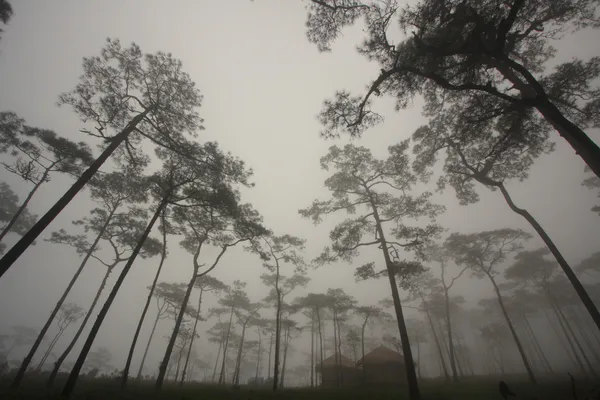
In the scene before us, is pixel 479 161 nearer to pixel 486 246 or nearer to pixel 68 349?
pixel 486 246

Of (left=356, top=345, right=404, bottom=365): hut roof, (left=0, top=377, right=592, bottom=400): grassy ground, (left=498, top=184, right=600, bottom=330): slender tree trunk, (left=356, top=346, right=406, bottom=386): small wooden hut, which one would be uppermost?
(left=498, top=184, right=600, bottom=330): slender tree trunk

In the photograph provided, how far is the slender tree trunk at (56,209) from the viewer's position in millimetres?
8711

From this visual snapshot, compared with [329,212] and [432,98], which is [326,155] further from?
[432,98]

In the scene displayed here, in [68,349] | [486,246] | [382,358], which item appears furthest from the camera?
[382,358]

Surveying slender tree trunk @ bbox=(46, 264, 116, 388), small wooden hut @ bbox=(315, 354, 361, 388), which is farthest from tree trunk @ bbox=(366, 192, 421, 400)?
small wooden hut @ bbox=(315, 354, 361, 388)

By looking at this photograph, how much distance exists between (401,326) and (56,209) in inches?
711

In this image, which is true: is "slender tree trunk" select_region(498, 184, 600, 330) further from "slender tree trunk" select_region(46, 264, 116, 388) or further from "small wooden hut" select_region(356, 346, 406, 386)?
"slender tree trunk" select_region(46, 264, 116, 388)

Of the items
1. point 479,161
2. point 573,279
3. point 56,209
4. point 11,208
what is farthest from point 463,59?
point 11,208

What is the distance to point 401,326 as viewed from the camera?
13438 millimetres

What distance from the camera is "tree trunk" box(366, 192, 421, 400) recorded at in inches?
458

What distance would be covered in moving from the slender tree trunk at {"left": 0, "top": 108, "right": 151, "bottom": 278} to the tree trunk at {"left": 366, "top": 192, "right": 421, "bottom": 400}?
627 inches

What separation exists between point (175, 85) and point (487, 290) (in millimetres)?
131748

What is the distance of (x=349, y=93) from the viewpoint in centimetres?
944

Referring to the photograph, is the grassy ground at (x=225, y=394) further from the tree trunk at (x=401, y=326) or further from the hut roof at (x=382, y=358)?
the hut roof at (x=382, y=358)
